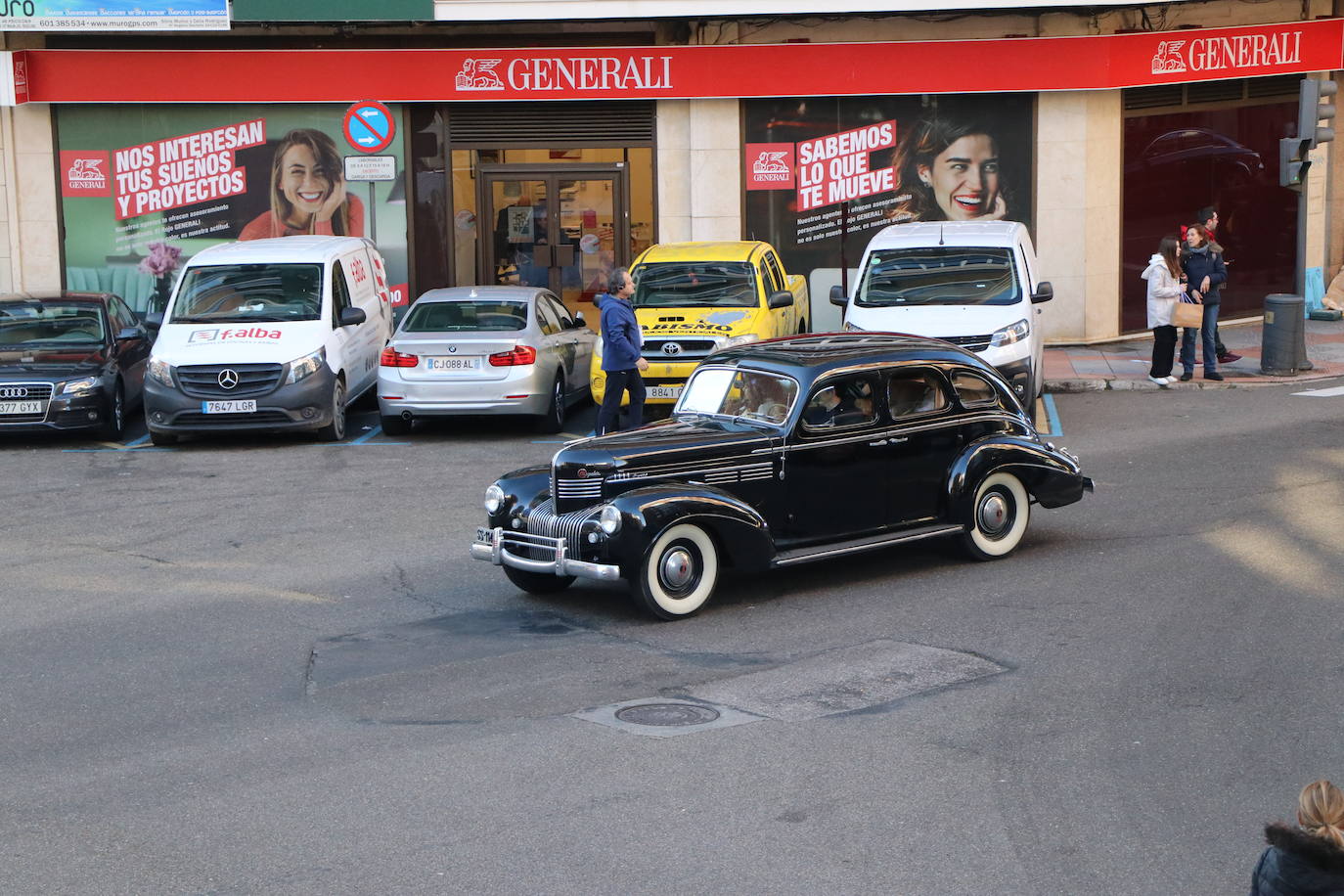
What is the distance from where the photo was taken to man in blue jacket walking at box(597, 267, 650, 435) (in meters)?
15.1

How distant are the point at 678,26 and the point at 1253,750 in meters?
17.1

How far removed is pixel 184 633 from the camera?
9648 millimetres

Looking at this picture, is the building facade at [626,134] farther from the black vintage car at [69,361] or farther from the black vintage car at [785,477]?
the black vintage car at [785,477]

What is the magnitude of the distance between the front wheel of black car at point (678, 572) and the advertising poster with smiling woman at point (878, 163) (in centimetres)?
1330

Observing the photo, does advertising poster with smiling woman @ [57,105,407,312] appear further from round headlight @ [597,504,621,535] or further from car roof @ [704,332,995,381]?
round headlight @ [597,504,621,535]

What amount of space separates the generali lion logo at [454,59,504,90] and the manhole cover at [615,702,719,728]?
15.6 meters

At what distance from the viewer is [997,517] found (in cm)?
1112

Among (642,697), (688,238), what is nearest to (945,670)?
(642,697)

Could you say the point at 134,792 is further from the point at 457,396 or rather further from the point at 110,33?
the point at 110,33

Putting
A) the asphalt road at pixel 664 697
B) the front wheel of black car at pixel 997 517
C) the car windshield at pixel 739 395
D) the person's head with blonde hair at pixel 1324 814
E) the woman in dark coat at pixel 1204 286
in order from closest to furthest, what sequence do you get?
the person's head with blonde hair at pixel 1324 814 < the asphalt road at pixel 664 697 < the car windshield at pixel 739 395 < the front wheel of black car at pixel 997 517 < the woman in dark coat at pixel 1204 286

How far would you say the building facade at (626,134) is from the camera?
2217 centimetres

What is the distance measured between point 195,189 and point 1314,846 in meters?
21.2

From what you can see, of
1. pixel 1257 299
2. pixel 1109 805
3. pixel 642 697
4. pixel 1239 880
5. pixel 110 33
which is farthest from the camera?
pixel 1257 299

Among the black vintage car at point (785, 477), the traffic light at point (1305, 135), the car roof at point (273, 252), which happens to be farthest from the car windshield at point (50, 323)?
the traffic light at point (1305, 135)
